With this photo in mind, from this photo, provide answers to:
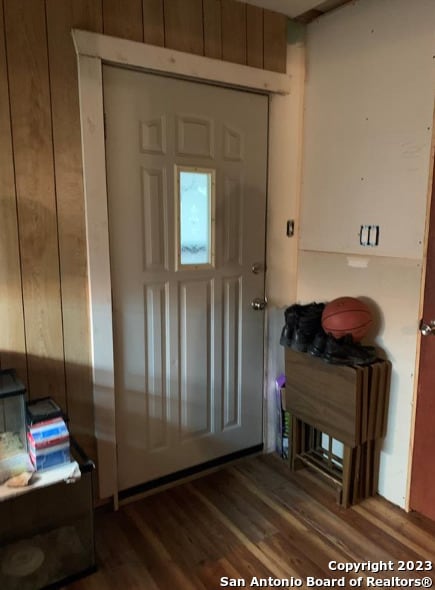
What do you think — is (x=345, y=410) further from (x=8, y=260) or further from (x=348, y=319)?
(x=8, y=260)

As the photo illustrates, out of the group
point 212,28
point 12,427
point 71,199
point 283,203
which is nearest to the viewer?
point 12,427

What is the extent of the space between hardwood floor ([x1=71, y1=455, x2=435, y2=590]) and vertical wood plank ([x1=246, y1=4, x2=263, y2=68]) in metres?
2.20

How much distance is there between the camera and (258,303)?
2.60m

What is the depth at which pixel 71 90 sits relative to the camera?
190 centimetres

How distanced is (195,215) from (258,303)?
0.62 m

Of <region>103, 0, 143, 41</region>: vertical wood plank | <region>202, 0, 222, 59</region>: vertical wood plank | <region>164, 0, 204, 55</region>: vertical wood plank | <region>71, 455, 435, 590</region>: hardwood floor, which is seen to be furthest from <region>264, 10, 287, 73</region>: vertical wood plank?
<region>71, 455, 435, 590</region>: hardwood floor

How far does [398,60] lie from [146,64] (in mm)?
1125

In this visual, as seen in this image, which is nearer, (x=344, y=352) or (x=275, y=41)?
(x=344, y=352)

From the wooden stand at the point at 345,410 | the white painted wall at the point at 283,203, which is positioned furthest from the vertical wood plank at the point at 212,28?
the wooden stand at the point at 345,410

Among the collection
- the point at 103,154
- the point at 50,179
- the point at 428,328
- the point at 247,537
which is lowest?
the point at 247,537

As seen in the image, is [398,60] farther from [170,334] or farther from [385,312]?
[170,334]

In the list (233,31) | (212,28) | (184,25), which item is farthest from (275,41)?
(184,25)

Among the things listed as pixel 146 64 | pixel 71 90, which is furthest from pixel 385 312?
pixel 71 90

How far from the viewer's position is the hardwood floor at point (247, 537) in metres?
1.87
